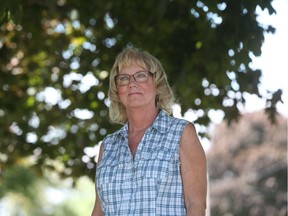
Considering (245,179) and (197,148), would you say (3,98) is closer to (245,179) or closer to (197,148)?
(197,148)

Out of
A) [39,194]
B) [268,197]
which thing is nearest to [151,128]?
[39,194]

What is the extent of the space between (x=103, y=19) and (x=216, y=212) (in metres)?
21.5

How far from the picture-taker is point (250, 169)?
30172 mm

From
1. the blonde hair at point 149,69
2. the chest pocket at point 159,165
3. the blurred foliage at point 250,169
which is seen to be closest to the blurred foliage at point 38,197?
the blurred foliage at point 250,169

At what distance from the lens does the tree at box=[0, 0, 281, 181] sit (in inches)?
273

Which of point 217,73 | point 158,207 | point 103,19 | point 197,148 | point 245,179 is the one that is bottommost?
point 158,207

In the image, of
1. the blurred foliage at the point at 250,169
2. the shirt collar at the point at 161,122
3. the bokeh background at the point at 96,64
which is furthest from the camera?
the blurred foliage at the point at 250,169

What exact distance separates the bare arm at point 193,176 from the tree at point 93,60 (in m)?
2.09

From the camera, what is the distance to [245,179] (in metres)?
30.0

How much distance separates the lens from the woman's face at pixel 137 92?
441cm

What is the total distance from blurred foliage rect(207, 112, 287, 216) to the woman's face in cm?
2369

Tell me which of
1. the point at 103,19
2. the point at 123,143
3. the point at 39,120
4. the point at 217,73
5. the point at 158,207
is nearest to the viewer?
the point at 158,207

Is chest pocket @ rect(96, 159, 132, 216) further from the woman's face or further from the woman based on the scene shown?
the woman's face

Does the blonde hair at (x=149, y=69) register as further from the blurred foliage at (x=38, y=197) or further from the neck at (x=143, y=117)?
the blurred foliage at (x=38, y=197)
